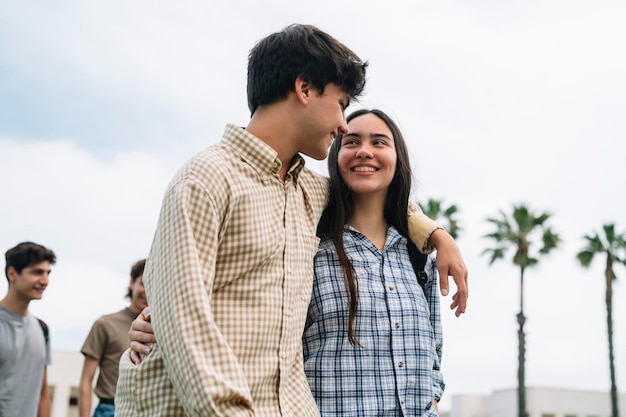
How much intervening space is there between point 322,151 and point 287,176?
153 millimetres

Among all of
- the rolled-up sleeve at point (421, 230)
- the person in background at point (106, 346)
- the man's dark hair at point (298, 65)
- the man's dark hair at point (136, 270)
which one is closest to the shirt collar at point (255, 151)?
the man's dark hair at point (298, 65)

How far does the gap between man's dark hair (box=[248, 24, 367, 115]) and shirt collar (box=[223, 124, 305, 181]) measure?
0.18m

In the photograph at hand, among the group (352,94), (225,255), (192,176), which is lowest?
(225,255)

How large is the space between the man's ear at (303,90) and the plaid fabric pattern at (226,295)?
21cm

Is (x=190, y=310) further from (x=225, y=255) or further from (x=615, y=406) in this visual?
(x=615, y=406)

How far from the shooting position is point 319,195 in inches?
113

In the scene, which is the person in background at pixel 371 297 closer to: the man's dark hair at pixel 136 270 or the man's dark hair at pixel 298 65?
the man's dark hair at pixel 298 65

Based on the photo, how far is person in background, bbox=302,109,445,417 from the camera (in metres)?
2.73

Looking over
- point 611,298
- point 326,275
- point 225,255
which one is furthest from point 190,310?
point 611,298

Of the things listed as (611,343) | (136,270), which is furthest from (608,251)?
(136,270)

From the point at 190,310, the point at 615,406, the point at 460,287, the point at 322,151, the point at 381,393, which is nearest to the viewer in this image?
the point at 190,310

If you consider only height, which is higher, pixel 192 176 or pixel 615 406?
pixel 192 176

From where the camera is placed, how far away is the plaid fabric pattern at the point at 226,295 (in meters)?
1.95

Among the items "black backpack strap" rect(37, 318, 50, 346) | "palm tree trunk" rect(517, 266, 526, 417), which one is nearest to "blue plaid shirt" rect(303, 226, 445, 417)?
"black backpack strap" rect(37, 318, 50, 346)
